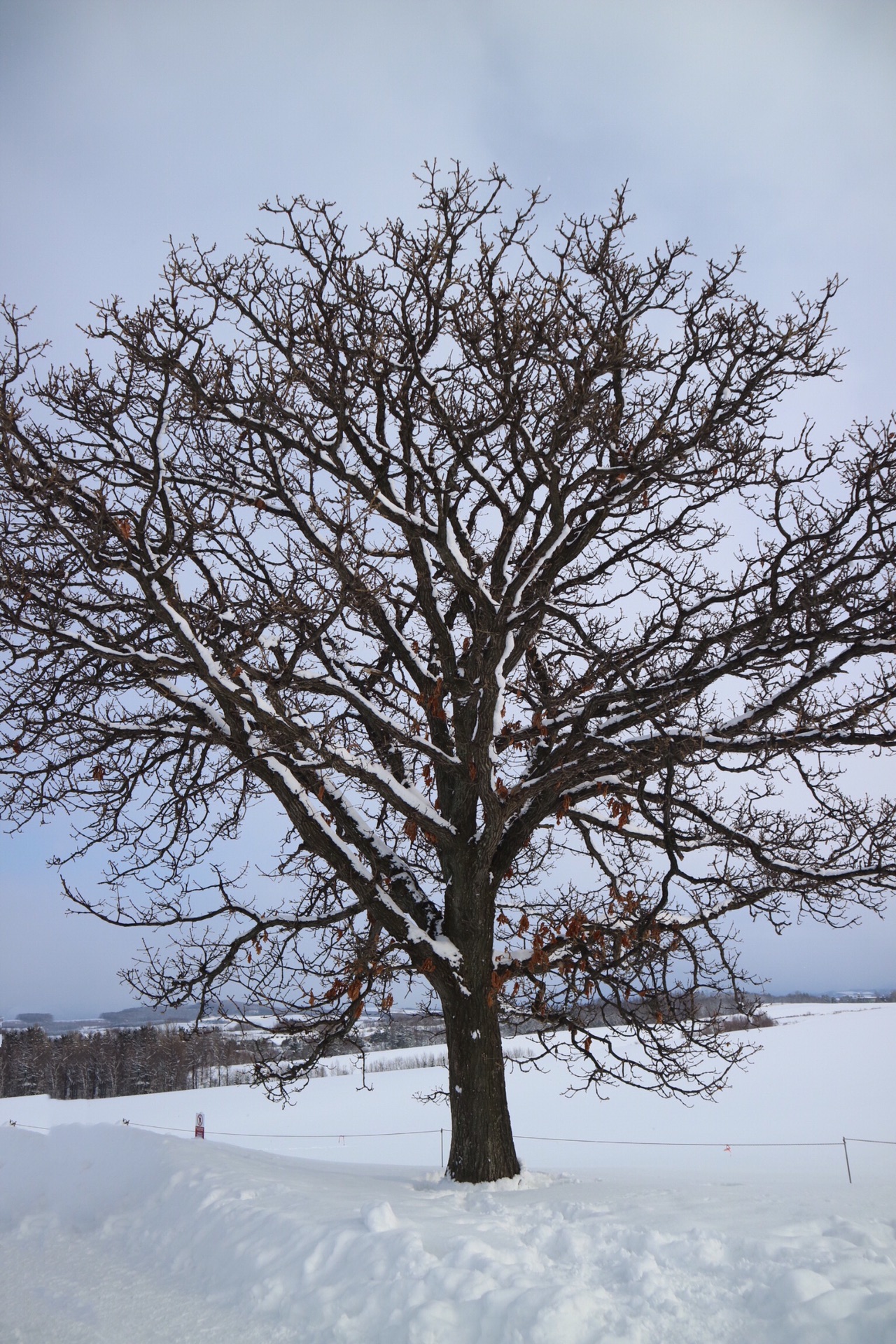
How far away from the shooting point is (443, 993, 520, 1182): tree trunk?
7305 mm

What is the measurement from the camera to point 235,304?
8.55 metres

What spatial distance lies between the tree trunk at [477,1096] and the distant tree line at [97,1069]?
3111 centimetres

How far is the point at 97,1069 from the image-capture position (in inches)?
1948

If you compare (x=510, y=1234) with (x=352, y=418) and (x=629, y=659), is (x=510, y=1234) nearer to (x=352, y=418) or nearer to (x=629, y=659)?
(x=629, y=659)

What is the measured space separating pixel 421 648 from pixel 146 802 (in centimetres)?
351

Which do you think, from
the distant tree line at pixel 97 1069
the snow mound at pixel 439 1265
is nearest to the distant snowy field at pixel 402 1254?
the snow mound at pixel 439 1265

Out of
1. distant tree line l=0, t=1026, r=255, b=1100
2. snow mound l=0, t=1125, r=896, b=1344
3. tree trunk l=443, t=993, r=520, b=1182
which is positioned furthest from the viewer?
distant tree line l=0, t=1026, r=255, b=1100

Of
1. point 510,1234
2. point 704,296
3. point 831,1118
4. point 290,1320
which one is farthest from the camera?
point 831,1118

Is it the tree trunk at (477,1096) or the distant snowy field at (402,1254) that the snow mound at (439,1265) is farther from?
the tree trunk at (477,1096)

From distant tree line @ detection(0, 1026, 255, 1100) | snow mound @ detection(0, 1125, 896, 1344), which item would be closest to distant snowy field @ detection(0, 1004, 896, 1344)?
snow mound @ detection(0, 1125, 896, 1344)

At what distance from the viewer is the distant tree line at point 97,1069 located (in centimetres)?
4019

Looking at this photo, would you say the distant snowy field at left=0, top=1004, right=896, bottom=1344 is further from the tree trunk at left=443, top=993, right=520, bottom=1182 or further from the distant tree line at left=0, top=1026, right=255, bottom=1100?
the distant tree line at left=0, top=1026, right=255, bottom=1100

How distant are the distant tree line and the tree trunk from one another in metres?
31.1

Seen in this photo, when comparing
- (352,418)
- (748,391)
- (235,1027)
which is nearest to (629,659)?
(748,391)
